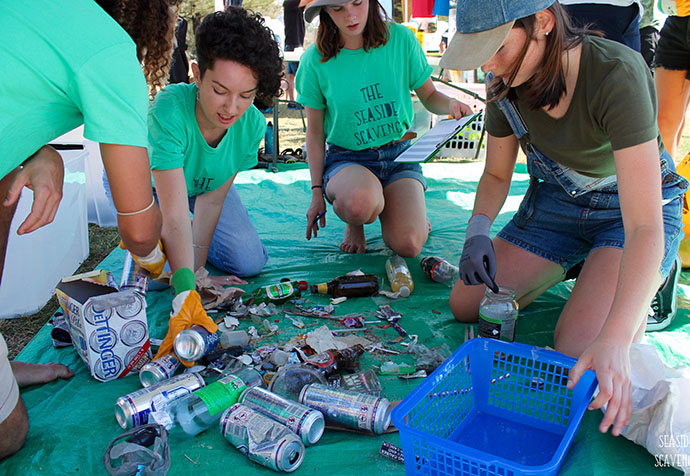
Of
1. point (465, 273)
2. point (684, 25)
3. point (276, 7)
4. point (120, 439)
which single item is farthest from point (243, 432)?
point (276, 7)

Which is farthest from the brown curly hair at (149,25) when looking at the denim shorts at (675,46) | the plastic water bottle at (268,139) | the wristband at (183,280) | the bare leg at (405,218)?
the plastic water bottle at (268,139)

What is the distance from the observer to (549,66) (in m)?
1.88

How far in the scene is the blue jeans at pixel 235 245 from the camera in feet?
10.5

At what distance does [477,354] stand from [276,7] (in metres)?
14.5

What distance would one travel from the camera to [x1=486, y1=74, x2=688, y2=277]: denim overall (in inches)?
85.3

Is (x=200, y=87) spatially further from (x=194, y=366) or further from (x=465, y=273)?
(x=465, y=273)

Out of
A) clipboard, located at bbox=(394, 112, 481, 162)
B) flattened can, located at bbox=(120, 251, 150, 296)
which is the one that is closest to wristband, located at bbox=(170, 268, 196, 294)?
flattened can, located at bbox=(120, 251, 150, 296)

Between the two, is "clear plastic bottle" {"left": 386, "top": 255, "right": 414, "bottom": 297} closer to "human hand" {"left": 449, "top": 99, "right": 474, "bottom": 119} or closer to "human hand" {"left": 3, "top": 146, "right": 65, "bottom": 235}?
"human hand" {"left": 449, "top": 99, "right": 474, "bottom": 119}

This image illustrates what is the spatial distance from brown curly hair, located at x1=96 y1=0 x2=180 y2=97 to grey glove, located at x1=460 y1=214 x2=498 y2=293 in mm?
1370

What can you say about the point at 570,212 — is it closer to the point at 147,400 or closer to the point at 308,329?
the point at 308,329

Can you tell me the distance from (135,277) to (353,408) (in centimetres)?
116

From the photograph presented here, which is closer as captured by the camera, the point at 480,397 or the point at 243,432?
the point at 243,432

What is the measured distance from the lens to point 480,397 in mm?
1993

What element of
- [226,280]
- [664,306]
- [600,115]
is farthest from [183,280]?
[664,306]
